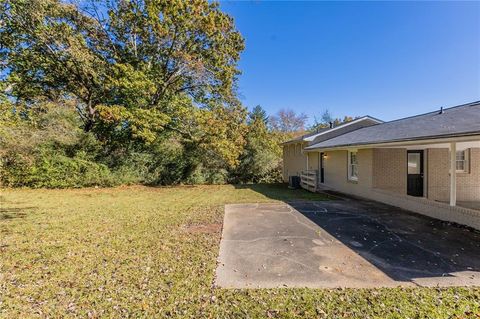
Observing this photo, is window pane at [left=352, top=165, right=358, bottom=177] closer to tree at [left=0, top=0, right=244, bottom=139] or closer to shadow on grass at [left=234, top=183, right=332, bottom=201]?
shadow on grass at [left=234, top=183, right=332, bottom=201]

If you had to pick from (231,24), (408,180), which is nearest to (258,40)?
A: (231,24)

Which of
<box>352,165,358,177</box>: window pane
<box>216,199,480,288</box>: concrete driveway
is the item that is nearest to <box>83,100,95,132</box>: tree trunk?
<box>216,199,480,288</box>: concrete driveway

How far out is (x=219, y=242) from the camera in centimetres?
523

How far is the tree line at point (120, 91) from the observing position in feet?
42.1

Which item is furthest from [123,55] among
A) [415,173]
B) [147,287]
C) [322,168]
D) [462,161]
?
[462,161]

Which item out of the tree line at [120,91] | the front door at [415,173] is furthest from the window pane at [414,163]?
the tree line at [120,91]

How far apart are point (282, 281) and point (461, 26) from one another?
14.2m

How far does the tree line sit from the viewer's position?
→ 1284 cm

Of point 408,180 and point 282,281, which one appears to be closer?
point 282,281

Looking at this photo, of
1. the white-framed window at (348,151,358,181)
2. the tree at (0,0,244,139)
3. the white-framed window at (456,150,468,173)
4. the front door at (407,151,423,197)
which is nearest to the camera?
the white-framed window at (456,150,468,173)

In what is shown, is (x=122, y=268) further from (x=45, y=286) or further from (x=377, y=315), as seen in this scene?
(x=377, y=315)

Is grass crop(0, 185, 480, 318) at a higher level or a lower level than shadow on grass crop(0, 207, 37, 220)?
lower

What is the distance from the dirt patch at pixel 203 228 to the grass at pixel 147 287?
3 cm

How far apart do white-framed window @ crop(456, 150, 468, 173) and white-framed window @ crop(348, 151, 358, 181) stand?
3874mm
